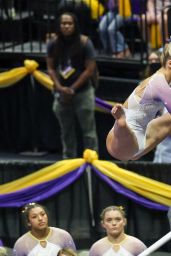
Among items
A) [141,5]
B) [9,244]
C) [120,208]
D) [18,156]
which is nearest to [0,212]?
[9,244]

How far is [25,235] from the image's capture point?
9.11 meters

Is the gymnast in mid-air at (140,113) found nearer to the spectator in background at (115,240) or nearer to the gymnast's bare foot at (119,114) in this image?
the gymnast's bare foot at (119,114)

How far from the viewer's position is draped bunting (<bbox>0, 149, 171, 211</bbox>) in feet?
31.4

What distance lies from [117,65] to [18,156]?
5.53 feet

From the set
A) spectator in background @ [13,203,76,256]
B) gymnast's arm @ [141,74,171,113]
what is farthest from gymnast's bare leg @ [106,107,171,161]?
spectator in background @ [13,203,76,256]

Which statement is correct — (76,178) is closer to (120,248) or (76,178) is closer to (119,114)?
(120,248)

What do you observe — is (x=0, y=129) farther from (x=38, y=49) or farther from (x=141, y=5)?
(x=141, y=5)

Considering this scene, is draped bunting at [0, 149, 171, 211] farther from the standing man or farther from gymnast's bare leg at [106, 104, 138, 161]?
gymnast's bare leg at [106, 104, 138, 161]

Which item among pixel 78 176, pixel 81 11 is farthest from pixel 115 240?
pixel 81 11

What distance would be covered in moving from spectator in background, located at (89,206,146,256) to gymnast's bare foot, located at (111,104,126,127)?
337 cm

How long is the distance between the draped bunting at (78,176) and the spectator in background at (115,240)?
0.69 meters

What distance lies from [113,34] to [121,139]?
7.08 m

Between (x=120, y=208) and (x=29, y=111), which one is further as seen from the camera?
(x=29, y=111)

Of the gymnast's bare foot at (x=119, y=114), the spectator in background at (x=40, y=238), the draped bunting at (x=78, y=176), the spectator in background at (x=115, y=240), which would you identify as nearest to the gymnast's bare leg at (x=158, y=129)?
the gymnast's bare foot at (x=119, y=114)
